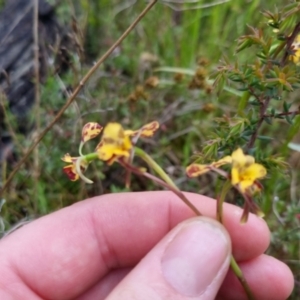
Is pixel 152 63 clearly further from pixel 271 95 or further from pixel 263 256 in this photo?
pixel 271 95

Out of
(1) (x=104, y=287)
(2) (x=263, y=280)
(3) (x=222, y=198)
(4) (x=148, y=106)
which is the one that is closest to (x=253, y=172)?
(3) (x=222, y=198)

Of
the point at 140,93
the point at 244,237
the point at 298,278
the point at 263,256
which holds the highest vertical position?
the point at 140,93

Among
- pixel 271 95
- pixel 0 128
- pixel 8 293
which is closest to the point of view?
pixel 271 95

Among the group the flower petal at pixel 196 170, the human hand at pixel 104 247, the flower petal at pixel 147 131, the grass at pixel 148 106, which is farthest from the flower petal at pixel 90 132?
the grass at pixel 148 106

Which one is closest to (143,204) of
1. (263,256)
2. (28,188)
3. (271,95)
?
(263,256)

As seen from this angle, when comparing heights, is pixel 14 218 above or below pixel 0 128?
below

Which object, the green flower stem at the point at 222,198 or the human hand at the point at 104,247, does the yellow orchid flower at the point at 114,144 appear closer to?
the green flower stem at the point at 222,198

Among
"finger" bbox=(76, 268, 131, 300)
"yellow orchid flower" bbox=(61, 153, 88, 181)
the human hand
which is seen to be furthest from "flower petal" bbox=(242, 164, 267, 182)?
"finger" bbox=(76, 268, 131, 300)

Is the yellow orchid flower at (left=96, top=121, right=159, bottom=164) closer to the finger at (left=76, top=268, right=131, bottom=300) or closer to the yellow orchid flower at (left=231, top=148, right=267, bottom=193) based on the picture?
the yellow orchid flower at (left=231, top=148, right=267, bottom=193)
